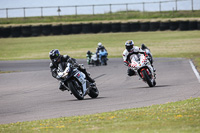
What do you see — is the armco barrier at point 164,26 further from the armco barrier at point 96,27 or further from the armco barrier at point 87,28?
the armco barrier at point 87,28

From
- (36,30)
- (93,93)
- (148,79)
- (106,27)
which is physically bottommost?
(93,93)

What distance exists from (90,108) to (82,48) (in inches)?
1336

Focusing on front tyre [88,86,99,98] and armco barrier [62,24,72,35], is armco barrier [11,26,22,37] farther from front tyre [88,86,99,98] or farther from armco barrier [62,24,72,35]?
front tyre [88,86,99,98]

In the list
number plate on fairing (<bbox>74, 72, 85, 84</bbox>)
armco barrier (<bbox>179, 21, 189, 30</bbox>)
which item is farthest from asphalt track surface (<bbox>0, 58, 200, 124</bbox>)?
armco barrier (<bbox>179, 21, 189, 30</bbox>)

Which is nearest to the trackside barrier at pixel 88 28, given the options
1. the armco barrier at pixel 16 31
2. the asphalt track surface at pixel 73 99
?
the armco barrier at pixel 16 31

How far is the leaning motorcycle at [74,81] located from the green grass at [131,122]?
9.69 ft

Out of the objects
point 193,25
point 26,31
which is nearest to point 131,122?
point 193,25

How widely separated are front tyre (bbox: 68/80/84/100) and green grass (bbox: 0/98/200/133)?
9.68ft

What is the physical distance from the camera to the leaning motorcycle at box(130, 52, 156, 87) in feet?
49.6

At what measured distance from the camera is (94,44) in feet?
153

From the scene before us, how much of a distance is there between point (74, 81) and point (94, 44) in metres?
34.1

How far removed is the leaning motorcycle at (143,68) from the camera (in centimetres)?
1512

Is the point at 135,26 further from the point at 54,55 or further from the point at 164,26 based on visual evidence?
the point at 54,55

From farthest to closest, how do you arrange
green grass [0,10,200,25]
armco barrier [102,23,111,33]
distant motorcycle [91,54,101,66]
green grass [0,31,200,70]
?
green grass [0,10,200,25] → armco barrier [102,23,111,33] → green grass [0,31,200,70] → distant motorcycle [91,54,101,66]
